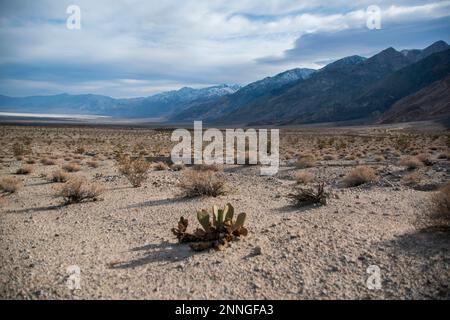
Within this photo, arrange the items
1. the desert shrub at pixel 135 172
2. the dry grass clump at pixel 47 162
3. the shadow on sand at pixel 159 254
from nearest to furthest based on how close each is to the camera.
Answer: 1. the shadow on sand at pixel 159 254
2. the desert shrub at pixel 135 172
3. the dry grass clump at pixel 47 162

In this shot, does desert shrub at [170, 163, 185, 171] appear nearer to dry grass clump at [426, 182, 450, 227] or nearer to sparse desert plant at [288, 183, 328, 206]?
sparse desert plant at [288, 183, 328, 206]

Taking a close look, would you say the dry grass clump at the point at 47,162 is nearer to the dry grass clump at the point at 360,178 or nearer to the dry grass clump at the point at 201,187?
the dry grass clump at the point at 201,187

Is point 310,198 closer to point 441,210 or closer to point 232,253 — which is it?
point 441,210

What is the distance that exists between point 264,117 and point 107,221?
141m

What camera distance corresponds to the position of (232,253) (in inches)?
253

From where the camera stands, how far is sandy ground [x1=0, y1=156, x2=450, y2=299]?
200 inches

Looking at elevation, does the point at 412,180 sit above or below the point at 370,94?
below

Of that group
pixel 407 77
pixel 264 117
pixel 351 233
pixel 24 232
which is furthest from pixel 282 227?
pixel 264 117

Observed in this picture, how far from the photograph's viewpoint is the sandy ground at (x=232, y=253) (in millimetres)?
5082

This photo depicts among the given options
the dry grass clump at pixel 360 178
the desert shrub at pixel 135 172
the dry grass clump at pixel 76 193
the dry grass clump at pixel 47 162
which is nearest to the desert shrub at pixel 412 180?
the dry grass clump at pixel 360 178

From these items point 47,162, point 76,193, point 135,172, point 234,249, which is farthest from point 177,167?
point 234,249
